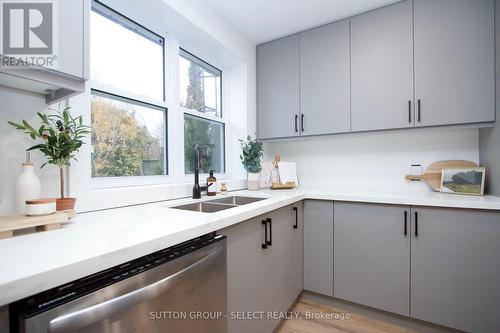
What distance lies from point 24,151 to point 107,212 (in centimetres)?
42

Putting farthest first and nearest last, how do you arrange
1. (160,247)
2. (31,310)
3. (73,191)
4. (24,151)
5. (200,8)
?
(200,8) < (73,191) < (24,151) < (160,247) < (31,310)

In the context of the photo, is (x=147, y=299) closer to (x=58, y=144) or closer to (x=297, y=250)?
(x=58, y=144)

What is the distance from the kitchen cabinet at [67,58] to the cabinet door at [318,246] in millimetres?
1695

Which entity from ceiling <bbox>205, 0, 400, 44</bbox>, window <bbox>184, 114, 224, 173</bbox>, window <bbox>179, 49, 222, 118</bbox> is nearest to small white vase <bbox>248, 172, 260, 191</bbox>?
window <bbox>184, 114, 224, 173</bbox>

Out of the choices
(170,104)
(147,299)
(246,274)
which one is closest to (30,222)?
(147,299)

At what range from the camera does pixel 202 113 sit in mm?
2148

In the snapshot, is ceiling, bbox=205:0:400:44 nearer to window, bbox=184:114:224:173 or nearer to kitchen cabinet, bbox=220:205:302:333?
window, bbox=184:114:224:173

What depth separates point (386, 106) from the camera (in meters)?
1.92

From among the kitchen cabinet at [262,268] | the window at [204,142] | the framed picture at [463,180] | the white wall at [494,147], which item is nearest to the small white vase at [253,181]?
the window at [204,142]

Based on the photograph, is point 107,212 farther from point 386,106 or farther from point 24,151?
point 386,106

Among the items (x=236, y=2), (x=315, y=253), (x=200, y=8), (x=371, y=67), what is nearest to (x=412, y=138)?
(x=371, y=67)

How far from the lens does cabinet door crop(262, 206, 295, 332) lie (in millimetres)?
1457

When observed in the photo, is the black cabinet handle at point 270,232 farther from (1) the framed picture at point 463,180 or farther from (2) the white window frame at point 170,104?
(1) the framed picture at point 463,180

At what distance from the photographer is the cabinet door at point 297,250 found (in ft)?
5.94
